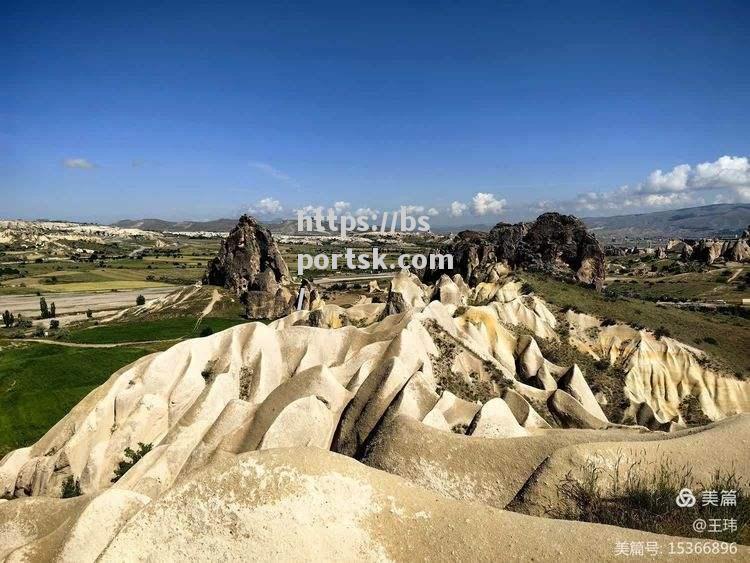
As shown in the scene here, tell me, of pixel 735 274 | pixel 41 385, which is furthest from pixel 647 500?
pixel 735 274

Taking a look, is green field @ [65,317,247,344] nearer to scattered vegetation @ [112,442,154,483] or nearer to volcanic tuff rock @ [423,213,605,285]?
volcanic tuff rock @ [423,213,605,285]

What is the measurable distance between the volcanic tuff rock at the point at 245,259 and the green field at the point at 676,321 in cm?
7188

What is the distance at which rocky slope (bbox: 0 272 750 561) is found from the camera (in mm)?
10484

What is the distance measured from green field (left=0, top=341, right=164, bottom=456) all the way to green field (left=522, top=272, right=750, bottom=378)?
177 feet

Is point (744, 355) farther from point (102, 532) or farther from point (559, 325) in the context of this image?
point (102, 532)

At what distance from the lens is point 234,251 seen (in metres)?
124

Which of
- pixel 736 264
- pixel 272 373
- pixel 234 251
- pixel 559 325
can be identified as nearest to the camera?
pixel 272 373

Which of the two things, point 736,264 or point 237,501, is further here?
point 736,264

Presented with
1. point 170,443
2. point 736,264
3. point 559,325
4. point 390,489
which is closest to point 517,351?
point 559,325

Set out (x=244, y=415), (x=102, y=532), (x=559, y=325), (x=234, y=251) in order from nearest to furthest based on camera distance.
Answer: (x=102, y=532)
(x=244, y=415)
(x=559, y=325)
(x=234, y=251)

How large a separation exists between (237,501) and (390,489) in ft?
11.2

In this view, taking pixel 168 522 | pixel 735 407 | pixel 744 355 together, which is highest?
pixel 168 522

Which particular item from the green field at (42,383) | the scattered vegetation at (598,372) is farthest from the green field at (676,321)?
the green field at (42,383)

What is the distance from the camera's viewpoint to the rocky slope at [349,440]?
34.4 ft
